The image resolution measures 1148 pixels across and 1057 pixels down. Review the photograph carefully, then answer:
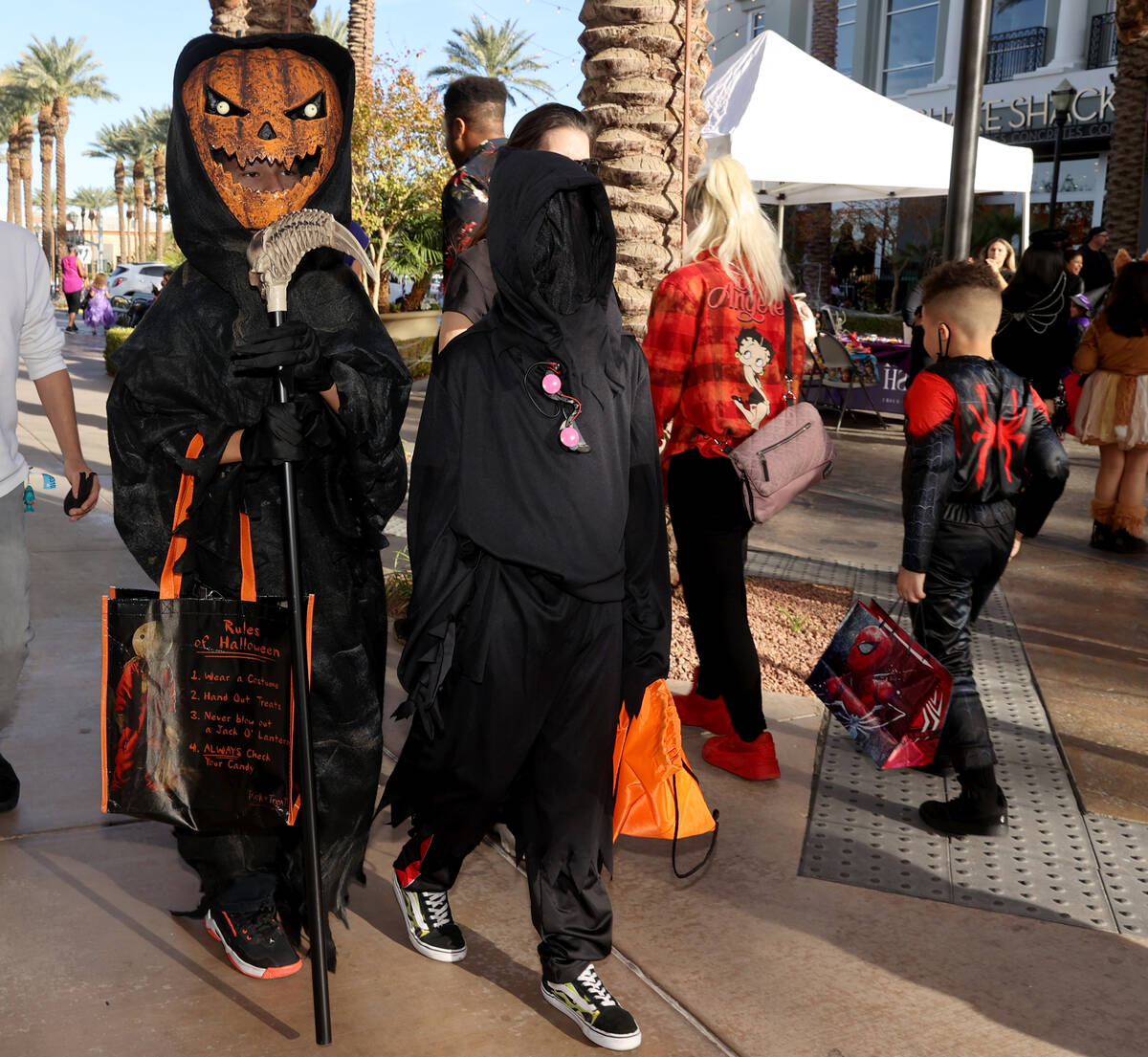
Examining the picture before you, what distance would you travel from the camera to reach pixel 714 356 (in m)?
3.84

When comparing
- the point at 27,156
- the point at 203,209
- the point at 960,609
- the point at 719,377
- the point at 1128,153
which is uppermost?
the point at 27,156

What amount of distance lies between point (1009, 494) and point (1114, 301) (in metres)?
4.42

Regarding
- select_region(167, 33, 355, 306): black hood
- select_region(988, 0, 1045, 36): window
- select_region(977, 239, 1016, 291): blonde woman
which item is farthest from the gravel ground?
select_region(988, 0, 1045, 36): window

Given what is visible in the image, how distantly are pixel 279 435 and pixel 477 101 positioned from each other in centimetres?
240

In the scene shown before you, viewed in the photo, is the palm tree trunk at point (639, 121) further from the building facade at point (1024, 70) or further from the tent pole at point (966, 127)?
the building facade at point (1024, 70)

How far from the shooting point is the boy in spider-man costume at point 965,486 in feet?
12.0

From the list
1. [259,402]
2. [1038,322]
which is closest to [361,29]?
[1038,322]

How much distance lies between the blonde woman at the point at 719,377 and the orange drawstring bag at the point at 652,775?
1.19 metres

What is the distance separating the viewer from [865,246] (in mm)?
30891

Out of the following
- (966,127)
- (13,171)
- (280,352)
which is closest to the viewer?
(280,352)

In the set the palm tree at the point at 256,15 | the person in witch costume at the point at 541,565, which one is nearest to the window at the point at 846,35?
the palm tree at the point at 256,15

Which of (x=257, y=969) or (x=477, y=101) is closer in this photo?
(x=257, y=969)

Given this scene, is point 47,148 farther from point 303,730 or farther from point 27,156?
point 303,730

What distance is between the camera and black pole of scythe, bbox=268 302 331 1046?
2297 mm
